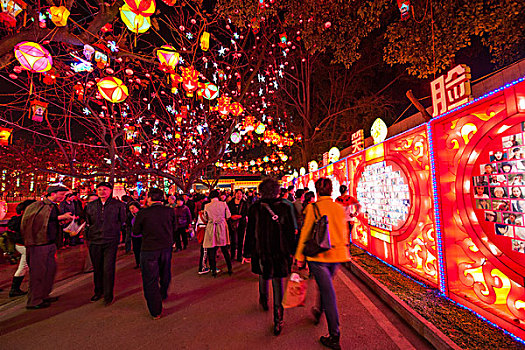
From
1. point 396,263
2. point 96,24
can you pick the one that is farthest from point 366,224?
point 96,24

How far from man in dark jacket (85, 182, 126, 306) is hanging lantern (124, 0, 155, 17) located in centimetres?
298

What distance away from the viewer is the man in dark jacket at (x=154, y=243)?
373 cm

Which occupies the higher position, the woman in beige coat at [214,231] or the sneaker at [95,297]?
the woman in beige coat at [214,231]

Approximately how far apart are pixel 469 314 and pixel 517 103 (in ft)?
9.44

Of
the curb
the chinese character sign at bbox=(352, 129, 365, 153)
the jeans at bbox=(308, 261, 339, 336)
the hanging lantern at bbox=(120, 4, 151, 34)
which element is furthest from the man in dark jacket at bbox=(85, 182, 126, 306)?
the chinese character sign at bbox=(352, 129, 365, 153)

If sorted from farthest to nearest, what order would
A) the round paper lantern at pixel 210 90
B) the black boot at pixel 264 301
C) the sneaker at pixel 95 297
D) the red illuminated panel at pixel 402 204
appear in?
the round paper lantern at pixel 210 90 < the red illuminated panel at pixel 402 204 < the sneaker at pixel 95 297 < the black boot at pixel 264 301

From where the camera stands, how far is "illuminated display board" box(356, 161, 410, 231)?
5.47 metres

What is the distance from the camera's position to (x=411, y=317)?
3.33 m

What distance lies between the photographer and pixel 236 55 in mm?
10797

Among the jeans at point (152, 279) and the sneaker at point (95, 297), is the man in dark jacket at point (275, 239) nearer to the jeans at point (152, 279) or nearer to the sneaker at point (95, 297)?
the jeans at point (152, 279)

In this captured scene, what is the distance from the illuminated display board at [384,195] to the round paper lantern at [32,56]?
7.22 m

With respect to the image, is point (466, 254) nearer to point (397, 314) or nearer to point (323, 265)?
point (397, 314)

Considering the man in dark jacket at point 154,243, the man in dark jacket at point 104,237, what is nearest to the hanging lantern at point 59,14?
the man in dark jacket at point 104,237

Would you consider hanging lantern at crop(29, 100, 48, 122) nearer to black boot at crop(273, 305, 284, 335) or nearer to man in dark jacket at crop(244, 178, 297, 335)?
man in dark jacket at crop(244, 178, 297, 335)
